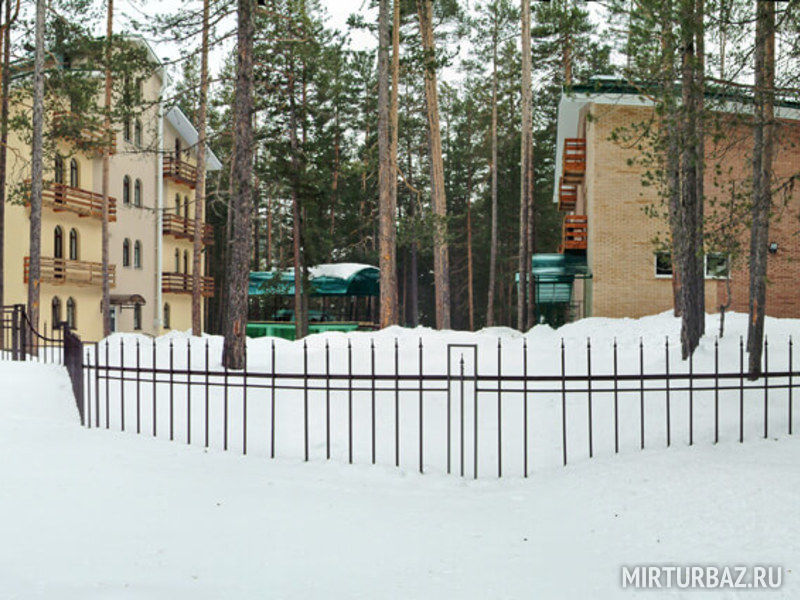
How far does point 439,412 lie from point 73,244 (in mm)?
23855

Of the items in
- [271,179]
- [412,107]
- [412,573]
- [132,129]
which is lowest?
[412,573]

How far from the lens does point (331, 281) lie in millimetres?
34156

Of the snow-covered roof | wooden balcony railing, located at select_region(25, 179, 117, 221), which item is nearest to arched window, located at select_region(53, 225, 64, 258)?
wooden balcony railing, located at select_region(25, 179, 117, 221)

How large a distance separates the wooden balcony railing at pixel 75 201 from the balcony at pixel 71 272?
79.9 inches

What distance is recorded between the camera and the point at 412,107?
4494 centimetres

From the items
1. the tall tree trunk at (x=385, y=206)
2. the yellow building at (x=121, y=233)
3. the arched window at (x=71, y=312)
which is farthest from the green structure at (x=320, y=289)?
the tall tree trunk at (x=385, y=206)

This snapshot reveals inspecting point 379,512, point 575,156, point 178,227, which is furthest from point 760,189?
point 178,227

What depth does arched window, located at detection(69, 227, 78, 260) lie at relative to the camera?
3095 cm

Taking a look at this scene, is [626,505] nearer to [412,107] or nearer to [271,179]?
[271,179]

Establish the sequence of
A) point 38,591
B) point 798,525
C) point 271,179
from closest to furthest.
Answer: point 38,591
point 798,525
point 271,179

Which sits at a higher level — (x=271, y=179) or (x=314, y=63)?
(x=314, y=63)

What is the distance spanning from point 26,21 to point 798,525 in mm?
23794

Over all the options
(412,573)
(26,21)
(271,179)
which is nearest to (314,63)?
(271,179)

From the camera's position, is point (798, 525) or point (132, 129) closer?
point (798, 525)
